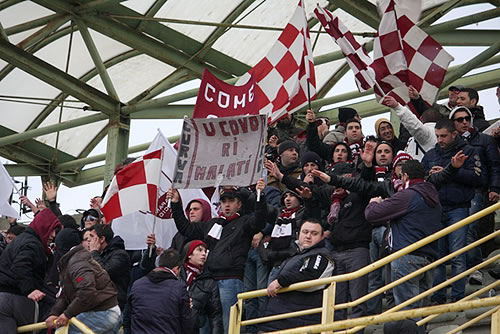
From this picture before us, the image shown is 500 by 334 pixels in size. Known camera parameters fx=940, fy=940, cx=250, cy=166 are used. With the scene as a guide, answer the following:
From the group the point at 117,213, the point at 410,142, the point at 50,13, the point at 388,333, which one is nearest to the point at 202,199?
the point at 117,213

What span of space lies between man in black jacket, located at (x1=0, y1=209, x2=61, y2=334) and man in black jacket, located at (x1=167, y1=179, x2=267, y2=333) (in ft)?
6.00

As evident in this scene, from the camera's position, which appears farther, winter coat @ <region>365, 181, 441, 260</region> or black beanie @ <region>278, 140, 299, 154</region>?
black beanie @ <region>278, 140, 299, 154</region>

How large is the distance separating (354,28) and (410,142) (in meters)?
7.07

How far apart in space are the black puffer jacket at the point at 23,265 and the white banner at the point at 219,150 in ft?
5.42

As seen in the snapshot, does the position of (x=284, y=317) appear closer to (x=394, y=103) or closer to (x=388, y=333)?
(x=388, y=333)

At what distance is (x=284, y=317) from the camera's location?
801 cm

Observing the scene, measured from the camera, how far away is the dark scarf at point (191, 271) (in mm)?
9852

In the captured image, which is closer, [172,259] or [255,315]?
[172,259]

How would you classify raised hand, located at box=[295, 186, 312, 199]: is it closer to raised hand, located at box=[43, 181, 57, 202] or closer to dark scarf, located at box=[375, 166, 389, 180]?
dark scarf, located at box=[375, 166, 389, 180]

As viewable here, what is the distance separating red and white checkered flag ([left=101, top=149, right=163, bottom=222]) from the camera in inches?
437

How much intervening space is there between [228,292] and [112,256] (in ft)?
4.65

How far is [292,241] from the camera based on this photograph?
389 inches

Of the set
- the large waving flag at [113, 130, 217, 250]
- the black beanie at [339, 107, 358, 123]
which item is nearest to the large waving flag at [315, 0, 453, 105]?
the black beanie at [339, 107, 358, 123]

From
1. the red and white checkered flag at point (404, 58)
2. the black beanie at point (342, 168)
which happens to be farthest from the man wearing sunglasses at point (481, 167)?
the black beanie at point (342, 168)
